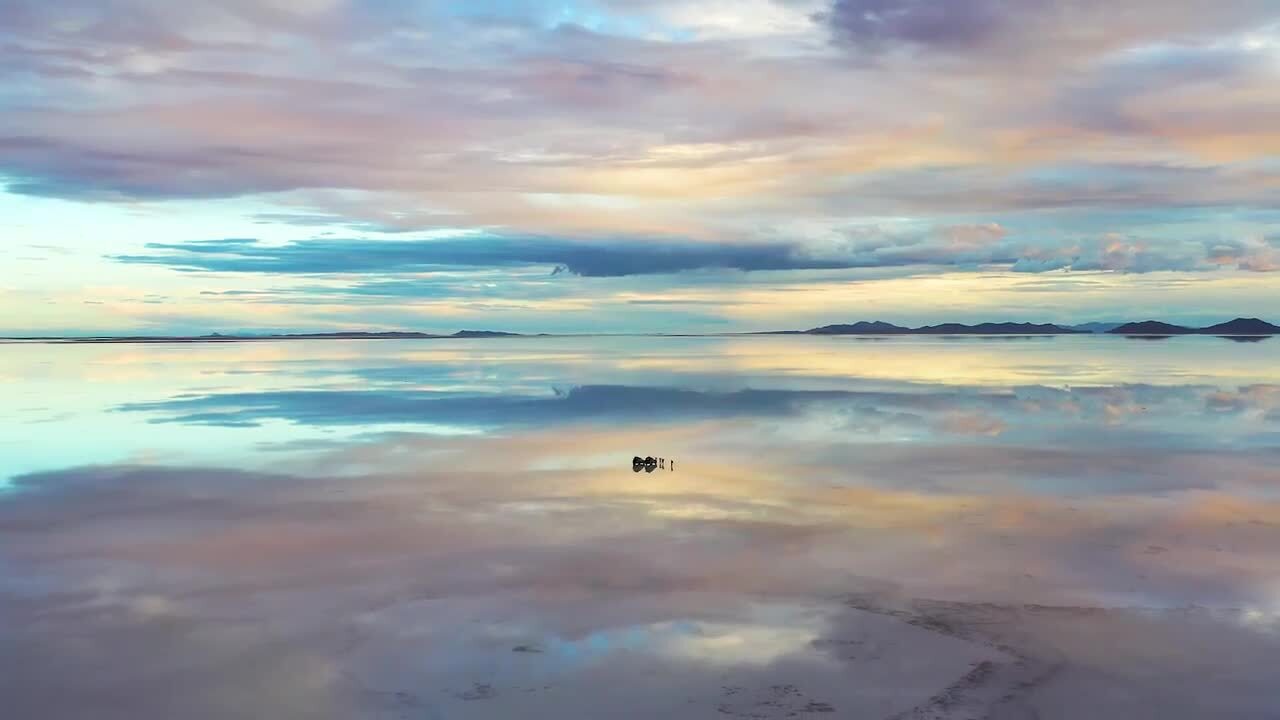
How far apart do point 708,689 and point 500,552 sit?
7.33 metres

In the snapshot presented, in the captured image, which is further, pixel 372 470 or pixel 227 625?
pixel 372 470

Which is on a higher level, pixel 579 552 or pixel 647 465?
pixel 647 465

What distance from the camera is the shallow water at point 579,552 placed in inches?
482

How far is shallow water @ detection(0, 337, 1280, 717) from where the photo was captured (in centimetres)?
1223

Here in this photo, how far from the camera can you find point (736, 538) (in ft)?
63.4

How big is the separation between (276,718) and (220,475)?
18.0 m

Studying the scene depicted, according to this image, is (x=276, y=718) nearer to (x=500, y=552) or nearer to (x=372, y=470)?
(x=500, y=552)

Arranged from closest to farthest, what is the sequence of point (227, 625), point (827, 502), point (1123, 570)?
point (227, 625) → point (1123, 570) → point (827, 502)

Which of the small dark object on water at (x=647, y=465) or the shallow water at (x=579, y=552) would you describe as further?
the small dark object on water at (x=647, y=465)

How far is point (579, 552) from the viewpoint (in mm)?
18281

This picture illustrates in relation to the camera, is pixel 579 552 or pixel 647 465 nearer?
Answer: pixel 579 552

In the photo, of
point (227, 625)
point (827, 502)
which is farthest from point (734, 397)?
point (227, 625)

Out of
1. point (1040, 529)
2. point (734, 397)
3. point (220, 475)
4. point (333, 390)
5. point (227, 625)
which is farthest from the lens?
point (333, 390)

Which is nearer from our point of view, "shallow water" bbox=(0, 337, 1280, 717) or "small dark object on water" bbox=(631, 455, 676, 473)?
"shallow water" bbox=(0, 337, 1280, 717)
